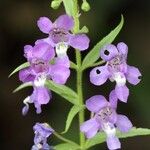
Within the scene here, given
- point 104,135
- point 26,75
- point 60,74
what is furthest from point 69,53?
point 60,74

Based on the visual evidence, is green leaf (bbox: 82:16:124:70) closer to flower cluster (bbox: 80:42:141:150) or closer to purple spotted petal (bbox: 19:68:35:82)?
flower cluster (bbox: 80:42:141:150)

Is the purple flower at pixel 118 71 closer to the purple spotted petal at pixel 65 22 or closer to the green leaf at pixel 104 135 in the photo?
the purple spotted petal at pixel 65 22

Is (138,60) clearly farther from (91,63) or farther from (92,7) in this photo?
(91,63)

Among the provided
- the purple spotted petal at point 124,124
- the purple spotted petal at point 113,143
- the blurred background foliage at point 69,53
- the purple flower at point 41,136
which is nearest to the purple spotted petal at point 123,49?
the purple spotted petal at point 124,124

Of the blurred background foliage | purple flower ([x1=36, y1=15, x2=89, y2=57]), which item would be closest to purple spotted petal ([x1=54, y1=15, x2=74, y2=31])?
purple flower ([x1=36, y1=15, x2=89, y2=57])

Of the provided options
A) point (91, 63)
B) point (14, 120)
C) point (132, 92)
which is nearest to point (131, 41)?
point (132, 92)

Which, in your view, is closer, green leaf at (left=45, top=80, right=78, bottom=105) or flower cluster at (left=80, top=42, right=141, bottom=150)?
flower cluster at (left=80, top=42, right=141, bottom=150)
